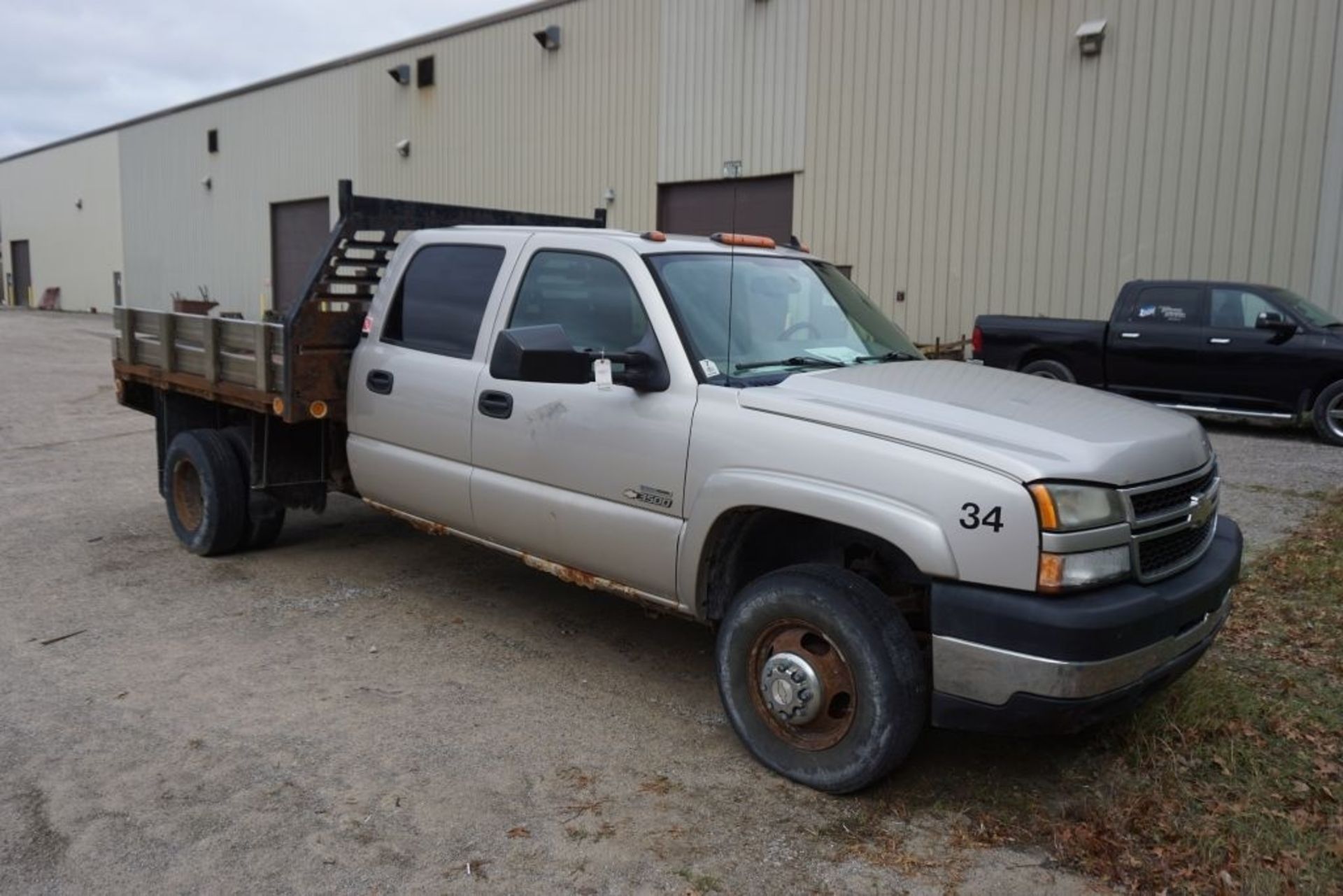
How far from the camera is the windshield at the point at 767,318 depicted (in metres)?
4.19

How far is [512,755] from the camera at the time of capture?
3.93m

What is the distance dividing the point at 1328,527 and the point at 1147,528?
4.53 metres

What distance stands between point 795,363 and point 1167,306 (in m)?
9.66

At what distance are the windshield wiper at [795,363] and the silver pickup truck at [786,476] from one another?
0.06 ft

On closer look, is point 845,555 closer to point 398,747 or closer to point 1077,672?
point 1077,672

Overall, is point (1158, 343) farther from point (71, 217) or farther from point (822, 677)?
point (71, 217)

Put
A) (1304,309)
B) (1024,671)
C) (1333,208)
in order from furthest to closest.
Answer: (1333,208) → (1304,309) → (1024,671)

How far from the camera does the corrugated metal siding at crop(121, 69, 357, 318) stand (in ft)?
89.9

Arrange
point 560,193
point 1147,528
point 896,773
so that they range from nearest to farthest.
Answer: point 1147,528, point 896,773, point 560,193

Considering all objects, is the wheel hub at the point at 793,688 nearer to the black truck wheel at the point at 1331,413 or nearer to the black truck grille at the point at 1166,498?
the black truck grille at the point at 1166,498

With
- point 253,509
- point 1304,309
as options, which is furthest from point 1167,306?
point 253,509

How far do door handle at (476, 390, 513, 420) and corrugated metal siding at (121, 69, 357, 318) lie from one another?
22918mm

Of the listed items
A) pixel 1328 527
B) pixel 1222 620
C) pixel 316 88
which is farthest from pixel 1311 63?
pixel 316 88

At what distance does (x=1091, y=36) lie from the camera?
46.5 ft
